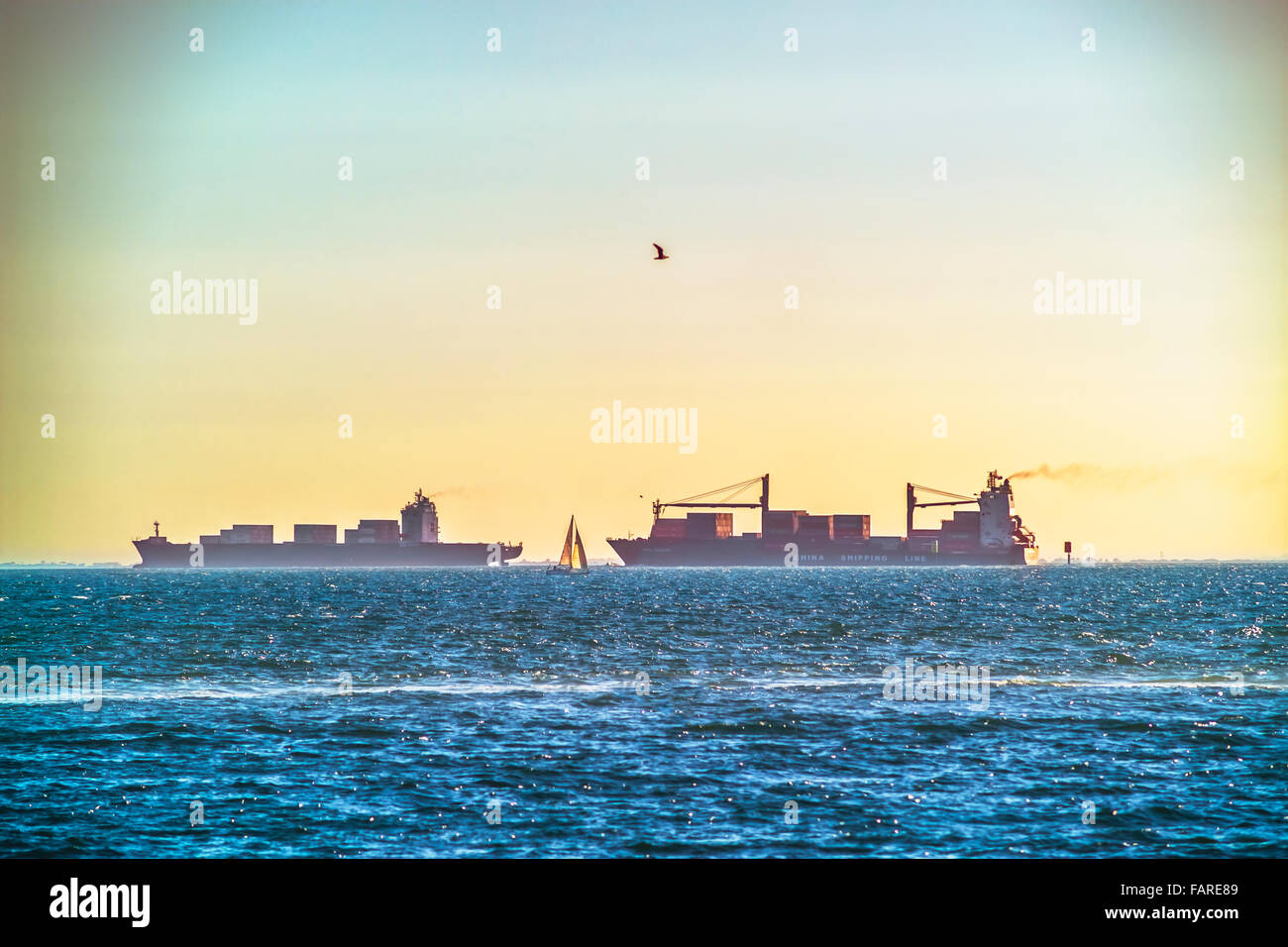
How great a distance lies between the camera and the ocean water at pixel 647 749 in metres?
24.2

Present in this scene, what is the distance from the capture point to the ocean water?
79.5 feet

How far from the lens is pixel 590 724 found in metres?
37.5

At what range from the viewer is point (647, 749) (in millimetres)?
33062

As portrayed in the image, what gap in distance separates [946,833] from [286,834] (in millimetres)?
13563
